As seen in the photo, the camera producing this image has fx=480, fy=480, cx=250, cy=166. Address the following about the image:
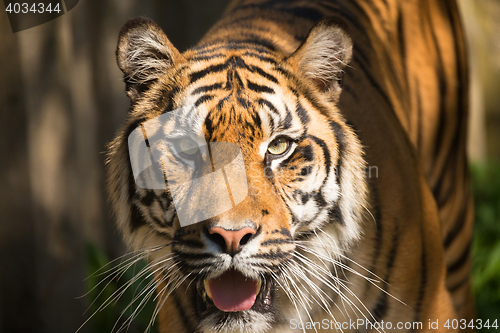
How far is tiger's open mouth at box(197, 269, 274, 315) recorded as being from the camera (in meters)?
0.85

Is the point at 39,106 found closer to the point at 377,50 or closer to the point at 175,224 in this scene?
the point at 175,224

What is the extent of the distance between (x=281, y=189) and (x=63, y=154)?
71 cm

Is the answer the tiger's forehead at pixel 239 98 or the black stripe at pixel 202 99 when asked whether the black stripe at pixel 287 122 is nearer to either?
the tiger's forehead at pixel 239 98

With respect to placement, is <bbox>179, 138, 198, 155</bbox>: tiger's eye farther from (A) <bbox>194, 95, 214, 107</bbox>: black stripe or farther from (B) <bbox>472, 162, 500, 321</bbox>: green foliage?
(B) <bbox>472, 162, 500, 321</bbox>: green foliage

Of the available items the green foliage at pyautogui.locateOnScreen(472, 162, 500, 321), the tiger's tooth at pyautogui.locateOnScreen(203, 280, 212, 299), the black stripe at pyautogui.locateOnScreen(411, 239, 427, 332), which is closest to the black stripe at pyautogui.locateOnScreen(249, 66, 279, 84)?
the tiger's tooth at pyautogui.locateOnScreen(203, 280, 212, 299)

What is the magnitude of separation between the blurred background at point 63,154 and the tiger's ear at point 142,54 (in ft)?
0.42

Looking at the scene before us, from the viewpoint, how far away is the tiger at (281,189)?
0.85 m

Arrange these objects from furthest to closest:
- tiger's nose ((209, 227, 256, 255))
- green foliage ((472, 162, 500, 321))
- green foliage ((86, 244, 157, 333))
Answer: green foliage ((472, 162, 500, 321)) → green foliage ((86, 244, 157, 333)) → tiger's nose ((209, 227, 256, 255))

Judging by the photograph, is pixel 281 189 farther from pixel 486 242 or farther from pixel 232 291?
pixel 486 242

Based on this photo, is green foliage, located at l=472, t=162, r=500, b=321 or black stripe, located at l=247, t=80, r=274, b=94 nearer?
black stripe, located at l=247, t=80, r=274, b=94

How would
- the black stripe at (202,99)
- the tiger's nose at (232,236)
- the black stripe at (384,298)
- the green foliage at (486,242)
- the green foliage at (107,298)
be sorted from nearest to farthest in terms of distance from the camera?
1. the tiger's nose at (232,236)
2. the black stripe at (202,99)
3. the black stripe at (384,298)
4. the green foliage at (107,298)
5. the green foliage at (486,242)

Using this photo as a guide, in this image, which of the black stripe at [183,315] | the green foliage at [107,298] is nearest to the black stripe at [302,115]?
the black stripe at [183,315]

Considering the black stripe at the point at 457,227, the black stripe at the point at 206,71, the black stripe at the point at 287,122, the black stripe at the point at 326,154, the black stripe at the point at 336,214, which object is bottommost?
the black stripe at the point at 457,227

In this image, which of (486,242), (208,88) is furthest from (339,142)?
(486,242)
